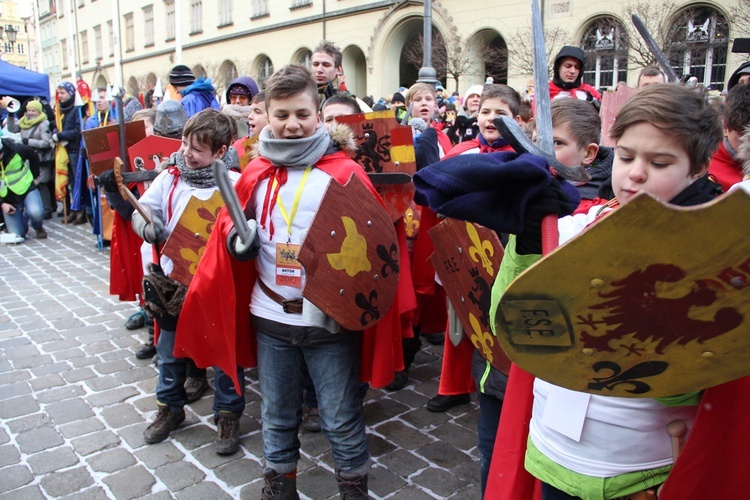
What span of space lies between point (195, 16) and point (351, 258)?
38073 millimetres

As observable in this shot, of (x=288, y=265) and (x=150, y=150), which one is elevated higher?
(x=150, y=150)

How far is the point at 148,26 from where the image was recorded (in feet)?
133

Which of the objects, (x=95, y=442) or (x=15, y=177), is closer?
(x=95, y=442)

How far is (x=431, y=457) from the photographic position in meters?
3.31

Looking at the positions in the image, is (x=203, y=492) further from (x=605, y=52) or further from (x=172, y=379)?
(x=605, y=52)

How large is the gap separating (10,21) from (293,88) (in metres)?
Result: 102

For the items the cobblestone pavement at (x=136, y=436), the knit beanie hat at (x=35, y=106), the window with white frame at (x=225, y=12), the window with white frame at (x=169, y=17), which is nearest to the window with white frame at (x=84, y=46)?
the window with white frame at (x=169, y=17)

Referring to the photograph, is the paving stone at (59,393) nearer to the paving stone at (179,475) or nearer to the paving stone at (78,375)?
the paving stone at (78,375)

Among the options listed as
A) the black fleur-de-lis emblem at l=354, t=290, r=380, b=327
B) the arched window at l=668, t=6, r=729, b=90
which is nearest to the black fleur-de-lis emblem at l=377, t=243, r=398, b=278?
the black fleur-de-lis emblem at l=354, t=290, r=380, b=327

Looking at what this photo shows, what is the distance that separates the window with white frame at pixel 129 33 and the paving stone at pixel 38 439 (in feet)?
144

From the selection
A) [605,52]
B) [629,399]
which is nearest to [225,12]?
[605,52]

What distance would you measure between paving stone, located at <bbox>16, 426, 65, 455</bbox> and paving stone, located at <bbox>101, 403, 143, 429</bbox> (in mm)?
286

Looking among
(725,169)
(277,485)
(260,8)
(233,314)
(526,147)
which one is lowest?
(277,485)

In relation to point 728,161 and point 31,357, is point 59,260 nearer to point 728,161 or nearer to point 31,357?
point 31,357
